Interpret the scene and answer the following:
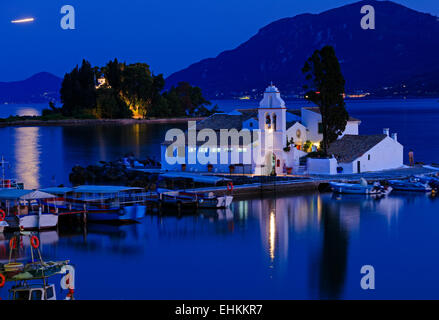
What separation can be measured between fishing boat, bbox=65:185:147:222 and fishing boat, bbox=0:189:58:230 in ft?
4.55

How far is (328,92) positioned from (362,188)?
9665 mm

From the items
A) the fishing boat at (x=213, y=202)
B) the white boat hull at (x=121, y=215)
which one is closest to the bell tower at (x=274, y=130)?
the fishing boat at (x=213, y=202)

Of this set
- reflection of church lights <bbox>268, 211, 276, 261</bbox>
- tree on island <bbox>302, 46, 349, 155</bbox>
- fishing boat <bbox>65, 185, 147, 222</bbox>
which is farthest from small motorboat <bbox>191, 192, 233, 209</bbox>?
tree on island <bbox>302, 46, 349, 155</bbox>

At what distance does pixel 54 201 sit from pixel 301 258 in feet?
47.7

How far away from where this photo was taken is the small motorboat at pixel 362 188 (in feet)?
147

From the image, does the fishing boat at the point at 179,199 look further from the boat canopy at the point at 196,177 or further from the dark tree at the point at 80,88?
the dark tree at the point at 80,88

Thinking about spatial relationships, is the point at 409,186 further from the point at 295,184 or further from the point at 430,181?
the point at 295,184

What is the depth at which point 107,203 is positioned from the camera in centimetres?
3869

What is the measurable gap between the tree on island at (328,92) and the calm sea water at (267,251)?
8104 mm

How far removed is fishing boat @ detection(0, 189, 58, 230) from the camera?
35.9m

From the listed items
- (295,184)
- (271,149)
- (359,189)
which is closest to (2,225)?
(295,184)

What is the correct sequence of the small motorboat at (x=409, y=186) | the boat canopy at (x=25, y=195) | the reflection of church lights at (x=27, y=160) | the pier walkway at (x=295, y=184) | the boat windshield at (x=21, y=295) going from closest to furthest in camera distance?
1. the boat windshield at (x=21, y=295)
2. the boat canopy at (x=25, y=195)
3. the pier walkway at (x=295, y=184)
4. the small motorboat at (x=409, y=186)
5. the reflection of church lights at (x=27, y=160)

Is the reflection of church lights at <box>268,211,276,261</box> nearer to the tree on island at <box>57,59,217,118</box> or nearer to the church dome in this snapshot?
the church dome
